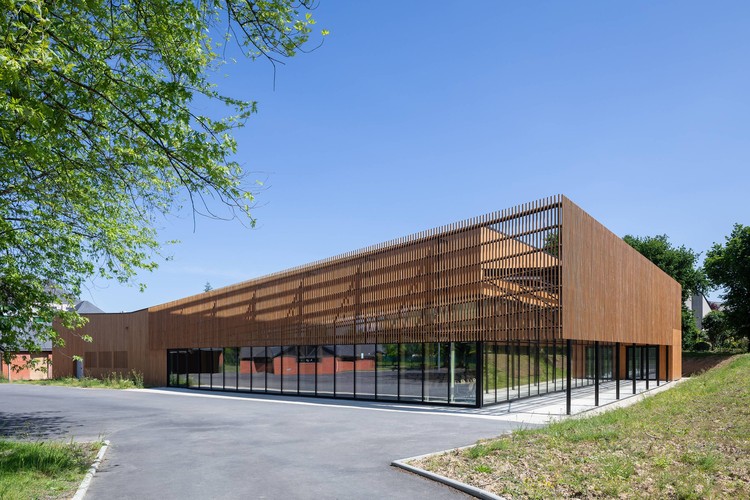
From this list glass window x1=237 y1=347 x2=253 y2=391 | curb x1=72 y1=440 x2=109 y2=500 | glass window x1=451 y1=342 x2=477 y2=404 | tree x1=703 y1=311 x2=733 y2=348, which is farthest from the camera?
tree x1=703 y1=311 x2=733 y2=348

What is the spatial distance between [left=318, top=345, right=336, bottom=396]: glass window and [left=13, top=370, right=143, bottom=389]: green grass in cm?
1408

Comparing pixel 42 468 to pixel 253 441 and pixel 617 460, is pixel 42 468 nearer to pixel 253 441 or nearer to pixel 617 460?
pixel 253 441

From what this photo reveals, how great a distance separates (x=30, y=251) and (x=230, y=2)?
1049 cm

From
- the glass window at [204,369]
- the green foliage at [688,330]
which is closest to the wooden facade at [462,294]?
the glass window at [204,369]

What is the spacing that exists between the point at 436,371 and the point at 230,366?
48.2 feet

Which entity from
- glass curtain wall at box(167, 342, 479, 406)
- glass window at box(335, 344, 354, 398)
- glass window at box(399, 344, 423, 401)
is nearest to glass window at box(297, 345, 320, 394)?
glass curtain wall at box(167, 342, 479, 406)

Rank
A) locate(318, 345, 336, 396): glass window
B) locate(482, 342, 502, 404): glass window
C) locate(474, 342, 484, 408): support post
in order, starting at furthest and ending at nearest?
1. locate(318, 345, 336, 396): glass window
2. locate(482, 342, 502, 404): glass window
3. locate(474, 342, 484, 408): support post

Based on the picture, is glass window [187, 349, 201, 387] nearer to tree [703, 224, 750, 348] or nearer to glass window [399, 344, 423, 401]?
glass window [399, 344, 423, 401]

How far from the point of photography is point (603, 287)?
25859mm

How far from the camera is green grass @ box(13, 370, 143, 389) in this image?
127ft

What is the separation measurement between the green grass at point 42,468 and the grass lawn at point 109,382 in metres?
25.3

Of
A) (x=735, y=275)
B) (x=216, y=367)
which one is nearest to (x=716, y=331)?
(x=735, y=275)

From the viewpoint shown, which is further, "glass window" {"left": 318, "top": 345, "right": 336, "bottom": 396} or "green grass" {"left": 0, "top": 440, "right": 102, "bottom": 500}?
"glass window" {"left": 318, "top": 345, "right": 336, "bottom": 396}

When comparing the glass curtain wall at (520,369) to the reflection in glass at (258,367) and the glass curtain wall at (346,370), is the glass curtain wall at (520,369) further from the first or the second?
the reflection in glass at (258,367)
